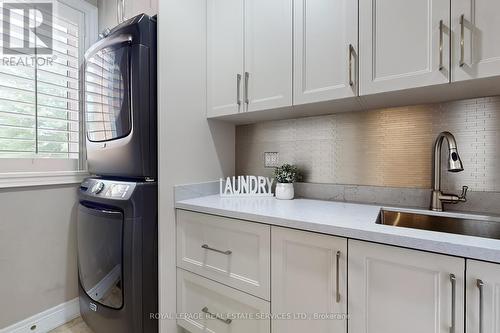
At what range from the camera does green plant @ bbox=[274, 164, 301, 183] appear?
61.2 inches

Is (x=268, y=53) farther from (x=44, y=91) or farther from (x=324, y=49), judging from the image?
(x=44, y=91)

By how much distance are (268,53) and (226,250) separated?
1.10 meters

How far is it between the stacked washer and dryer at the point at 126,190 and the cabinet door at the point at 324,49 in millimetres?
804

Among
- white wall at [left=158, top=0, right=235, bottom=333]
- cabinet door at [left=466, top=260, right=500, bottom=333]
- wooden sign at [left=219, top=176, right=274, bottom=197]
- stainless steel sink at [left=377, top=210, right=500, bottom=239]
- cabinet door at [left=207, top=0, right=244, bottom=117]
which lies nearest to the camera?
cabinet door at [left=466, top=260, right=500, bottom=333]

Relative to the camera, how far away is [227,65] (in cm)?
153

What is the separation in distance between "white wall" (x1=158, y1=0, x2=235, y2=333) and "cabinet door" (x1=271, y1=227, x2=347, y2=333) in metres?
0.67

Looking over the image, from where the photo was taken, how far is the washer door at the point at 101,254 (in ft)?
4.37

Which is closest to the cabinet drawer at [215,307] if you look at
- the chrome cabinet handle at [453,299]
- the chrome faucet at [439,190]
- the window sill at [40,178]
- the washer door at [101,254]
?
the washer door at [101,254]

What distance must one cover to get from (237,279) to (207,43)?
146cm

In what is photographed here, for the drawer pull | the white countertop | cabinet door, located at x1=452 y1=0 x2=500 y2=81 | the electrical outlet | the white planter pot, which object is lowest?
the drawer pull
